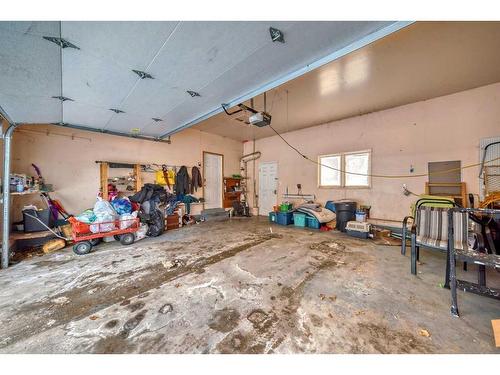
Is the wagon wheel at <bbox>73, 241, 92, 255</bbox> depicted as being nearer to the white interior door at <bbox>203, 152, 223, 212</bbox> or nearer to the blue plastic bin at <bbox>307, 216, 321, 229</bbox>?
the white interior door at <bbox>203, 152, 223, 212</bbox>

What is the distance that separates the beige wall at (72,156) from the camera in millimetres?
3699

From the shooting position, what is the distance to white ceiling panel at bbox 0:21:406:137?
155 cm

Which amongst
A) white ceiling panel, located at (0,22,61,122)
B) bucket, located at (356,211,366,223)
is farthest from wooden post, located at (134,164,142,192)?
bucket, located at (356,211,366,223)

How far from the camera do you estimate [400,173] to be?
15.1ft

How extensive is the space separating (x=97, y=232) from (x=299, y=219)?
4.73m

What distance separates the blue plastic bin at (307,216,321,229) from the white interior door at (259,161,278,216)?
6.68ft

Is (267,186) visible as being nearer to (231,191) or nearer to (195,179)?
(231,191)

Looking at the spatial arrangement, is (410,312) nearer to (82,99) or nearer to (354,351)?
(354,351)

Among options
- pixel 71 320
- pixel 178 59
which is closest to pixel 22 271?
pixel 71 320

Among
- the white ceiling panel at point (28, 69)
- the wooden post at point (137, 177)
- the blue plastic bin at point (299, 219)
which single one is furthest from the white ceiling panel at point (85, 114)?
the blue plastic bin at point (299, 219)

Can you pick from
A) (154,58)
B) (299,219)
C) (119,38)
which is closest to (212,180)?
(299,219)

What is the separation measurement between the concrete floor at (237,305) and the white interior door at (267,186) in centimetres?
425

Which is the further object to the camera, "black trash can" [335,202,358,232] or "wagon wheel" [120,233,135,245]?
"black trash can" [335,202,358,232]

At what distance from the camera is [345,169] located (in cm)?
552
